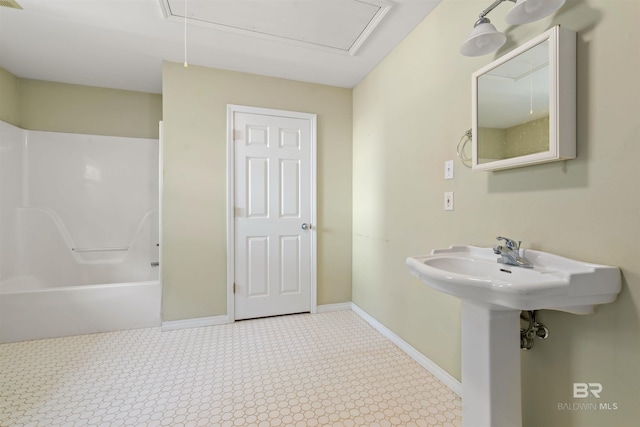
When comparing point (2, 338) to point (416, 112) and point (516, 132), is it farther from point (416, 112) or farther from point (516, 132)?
point (516, 132)

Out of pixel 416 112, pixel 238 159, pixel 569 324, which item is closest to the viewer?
pixel 569 324

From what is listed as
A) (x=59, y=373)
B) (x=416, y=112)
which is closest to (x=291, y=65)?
(x=416, y=112)

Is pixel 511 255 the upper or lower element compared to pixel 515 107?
lower

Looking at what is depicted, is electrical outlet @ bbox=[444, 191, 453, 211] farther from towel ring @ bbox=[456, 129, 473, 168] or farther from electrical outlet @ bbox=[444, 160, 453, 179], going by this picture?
towel ring @ bbox=[456, 129, 473, 168]

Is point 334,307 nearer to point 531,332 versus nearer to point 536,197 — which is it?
point 531,332

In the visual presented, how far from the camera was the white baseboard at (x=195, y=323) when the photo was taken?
2480 millimetres

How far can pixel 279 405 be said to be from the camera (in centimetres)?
154

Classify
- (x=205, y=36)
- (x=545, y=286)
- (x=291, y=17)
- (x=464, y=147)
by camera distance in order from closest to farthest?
(x=545, y=286) < (x=464, y=147) < (x=291, y=17) < (x=205, y=36)

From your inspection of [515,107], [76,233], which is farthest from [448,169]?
[76,233]

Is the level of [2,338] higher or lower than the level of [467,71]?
lower

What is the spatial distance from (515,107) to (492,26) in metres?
0.36

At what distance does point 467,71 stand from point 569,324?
4.31ft

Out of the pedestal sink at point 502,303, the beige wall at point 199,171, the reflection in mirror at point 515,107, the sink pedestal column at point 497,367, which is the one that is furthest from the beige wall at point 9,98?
the sink pedestal column at point 497,367

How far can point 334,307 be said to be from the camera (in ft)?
9.70
